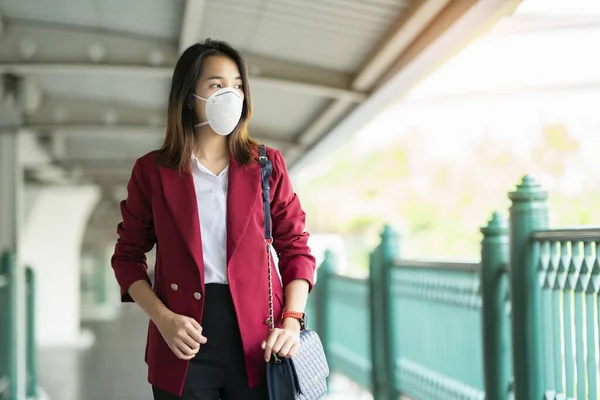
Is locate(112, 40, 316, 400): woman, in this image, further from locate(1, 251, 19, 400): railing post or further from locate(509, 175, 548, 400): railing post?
locate(1, 251, 19, 400): railing post

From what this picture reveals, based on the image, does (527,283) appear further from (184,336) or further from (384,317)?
(384,317)

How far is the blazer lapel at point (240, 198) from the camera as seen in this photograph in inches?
80.0

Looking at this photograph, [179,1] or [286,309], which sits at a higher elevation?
[179,1]

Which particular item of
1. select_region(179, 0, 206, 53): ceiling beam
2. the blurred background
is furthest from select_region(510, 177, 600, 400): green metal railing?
select_region(179, 0, 206, 53): ceiling beam

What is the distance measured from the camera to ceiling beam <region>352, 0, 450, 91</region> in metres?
5.38

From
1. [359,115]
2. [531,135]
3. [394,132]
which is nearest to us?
[359,115]

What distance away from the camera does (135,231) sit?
7.02ft

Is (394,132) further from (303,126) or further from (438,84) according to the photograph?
(303,126)

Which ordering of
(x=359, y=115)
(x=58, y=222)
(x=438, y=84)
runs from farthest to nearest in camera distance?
(x=438, y=84) < (x=58, y=222) < (x=359, y=115)

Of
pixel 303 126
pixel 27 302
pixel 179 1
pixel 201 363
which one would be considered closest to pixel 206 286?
pixel 201 363

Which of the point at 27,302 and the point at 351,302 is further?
the point at 27,302

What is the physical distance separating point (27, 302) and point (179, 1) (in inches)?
163

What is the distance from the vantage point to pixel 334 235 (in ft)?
140

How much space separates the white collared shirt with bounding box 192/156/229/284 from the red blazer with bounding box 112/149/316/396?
0.03 meters
